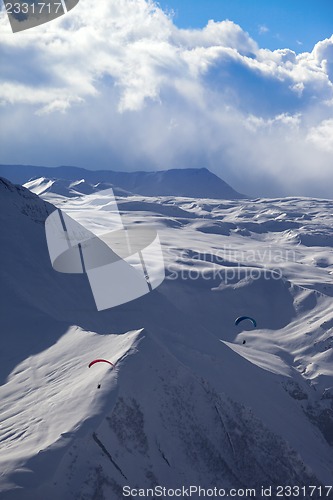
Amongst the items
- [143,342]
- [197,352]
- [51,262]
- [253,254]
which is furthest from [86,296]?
[253,254]

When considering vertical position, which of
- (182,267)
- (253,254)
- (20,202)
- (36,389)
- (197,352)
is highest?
(20,202)

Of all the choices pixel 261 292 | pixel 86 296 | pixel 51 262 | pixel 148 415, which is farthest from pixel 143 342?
pixel 261 292

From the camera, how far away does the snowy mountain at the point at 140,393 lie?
109 feet

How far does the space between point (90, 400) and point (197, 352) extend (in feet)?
59.6

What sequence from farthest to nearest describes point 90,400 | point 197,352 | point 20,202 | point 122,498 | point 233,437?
point 20,202 → point 197,352 → point 233,437 → point 90,400 → point 122,498

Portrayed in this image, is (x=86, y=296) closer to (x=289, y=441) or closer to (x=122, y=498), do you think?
(x=289, y=441)

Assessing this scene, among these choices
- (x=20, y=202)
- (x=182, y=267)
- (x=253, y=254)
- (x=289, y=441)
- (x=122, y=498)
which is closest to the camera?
(x=122, y=498)

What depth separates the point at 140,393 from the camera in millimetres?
39281

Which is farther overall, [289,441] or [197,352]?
[197,352]

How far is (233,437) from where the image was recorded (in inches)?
1620

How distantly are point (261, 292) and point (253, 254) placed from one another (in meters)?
57.1

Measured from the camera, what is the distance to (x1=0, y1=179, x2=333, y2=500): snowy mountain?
33.2 meters

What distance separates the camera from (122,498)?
3234cm

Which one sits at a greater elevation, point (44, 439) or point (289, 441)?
point (44, 439)
